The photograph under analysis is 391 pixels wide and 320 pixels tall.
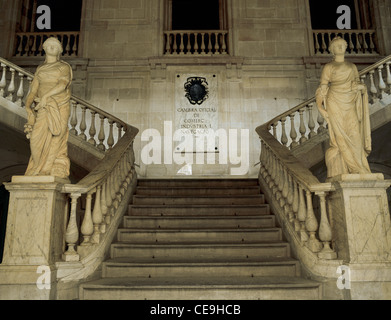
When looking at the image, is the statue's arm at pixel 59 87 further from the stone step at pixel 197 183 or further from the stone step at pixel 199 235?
the stone step at pixel 197 183

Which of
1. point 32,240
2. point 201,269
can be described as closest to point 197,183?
point 201,269

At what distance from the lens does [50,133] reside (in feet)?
10.8

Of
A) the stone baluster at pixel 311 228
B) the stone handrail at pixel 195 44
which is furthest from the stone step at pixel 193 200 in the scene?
the stone handrail at pixel 195 44

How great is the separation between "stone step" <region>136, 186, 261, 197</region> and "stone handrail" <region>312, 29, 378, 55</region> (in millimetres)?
4807

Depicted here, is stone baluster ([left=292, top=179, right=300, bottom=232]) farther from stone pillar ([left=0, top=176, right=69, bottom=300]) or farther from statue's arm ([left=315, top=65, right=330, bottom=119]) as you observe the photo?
stone pillar ([left=0, top=176, right=69, bottom=300])

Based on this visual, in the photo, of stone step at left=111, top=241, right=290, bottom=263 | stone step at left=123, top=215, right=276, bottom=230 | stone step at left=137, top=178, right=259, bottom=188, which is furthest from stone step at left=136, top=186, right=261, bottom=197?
stone step at left=111, top=241, right=290, bottom=263

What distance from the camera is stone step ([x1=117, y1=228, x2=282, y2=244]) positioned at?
4246mm

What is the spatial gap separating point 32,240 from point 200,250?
184 centimetres

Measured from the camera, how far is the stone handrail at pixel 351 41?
28.1 ft

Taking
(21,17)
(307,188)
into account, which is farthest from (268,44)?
(21,17)

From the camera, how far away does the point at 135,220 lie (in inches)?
179

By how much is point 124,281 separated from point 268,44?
7074 mm
